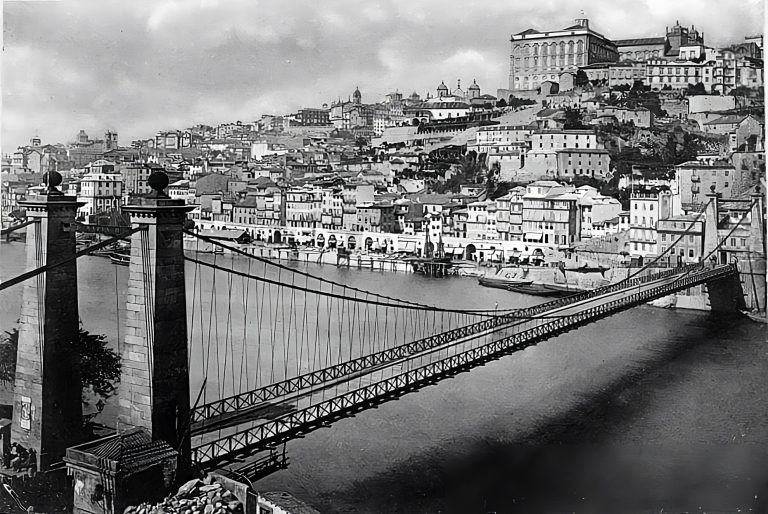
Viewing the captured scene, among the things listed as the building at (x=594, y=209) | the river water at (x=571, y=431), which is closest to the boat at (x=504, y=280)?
the river water at (x=571, y=431)

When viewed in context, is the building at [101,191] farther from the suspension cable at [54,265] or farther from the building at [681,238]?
the building at [681,238]

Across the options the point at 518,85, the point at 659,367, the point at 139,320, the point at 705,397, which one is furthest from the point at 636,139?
the point at 139,320

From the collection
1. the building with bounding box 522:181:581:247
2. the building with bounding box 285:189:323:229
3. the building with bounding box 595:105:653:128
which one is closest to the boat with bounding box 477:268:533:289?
the building with bounding box 522:181:581:247

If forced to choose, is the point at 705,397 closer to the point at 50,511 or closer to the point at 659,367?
the point at 659,367

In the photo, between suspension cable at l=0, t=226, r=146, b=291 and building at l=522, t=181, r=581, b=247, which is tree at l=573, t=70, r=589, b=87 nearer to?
building at l=522, t=181, r=581, b=247

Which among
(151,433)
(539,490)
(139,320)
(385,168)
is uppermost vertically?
Result: (385,168)
